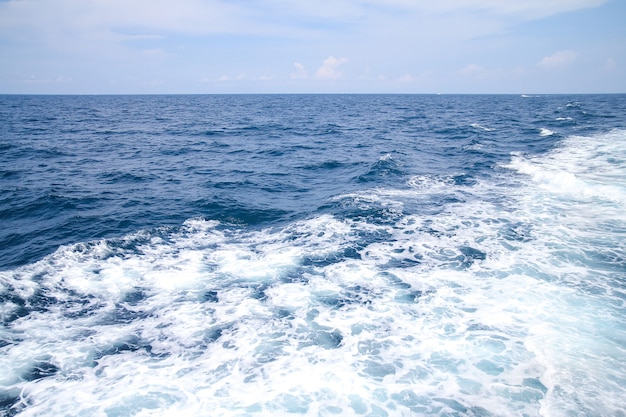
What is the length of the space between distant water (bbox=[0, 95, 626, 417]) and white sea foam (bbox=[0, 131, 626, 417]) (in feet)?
0.14

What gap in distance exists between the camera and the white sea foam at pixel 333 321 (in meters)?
6.36

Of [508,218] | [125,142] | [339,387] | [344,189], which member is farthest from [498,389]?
[125,142]

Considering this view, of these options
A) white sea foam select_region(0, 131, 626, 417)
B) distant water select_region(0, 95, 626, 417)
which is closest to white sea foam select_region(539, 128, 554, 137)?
distant water select_region(0, 95, 626, 417)

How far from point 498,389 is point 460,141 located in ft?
96.7

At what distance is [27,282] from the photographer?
994cm

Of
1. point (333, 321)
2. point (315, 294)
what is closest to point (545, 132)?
point (315, 294)

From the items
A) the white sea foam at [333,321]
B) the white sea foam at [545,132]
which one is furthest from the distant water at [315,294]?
the white sea foam at [545,132]

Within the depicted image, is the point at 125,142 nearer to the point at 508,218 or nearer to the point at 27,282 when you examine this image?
the point at 27,282

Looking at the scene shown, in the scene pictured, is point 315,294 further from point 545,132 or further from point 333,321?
point 545,132

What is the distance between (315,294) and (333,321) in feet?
3.99

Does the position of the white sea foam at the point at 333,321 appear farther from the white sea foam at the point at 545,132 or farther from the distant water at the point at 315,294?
the white sea foam at the point at 545,132

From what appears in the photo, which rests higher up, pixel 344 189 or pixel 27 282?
pixel 344 189

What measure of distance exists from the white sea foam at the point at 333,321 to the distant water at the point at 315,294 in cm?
4

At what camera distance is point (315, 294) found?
9.59 metres
